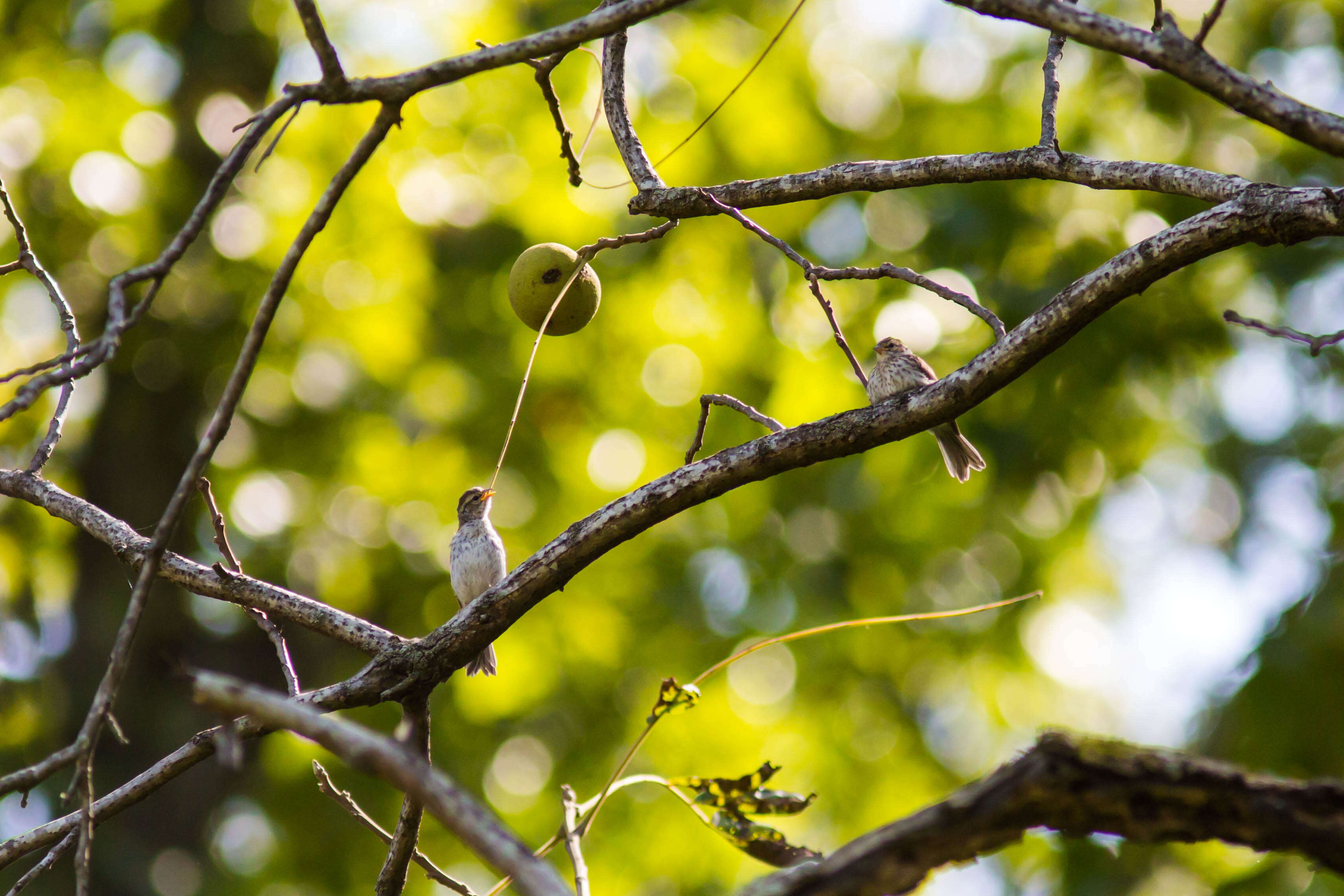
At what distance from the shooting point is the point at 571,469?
33.5 feet

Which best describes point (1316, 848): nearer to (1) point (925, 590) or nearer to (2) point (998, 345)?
(2) point (998, 345)

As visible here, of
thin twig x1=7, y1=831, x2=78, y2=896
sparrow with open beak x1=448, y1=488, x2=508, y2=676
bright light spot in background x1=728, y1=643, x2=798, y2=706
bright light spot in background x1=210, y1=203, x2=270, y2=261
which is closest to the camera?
thin twig x1=7, y1=831, x2=78, y2=896

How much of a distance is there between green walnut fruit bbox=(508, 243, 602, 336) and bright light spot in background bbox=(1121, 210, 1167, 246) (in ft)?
21.9

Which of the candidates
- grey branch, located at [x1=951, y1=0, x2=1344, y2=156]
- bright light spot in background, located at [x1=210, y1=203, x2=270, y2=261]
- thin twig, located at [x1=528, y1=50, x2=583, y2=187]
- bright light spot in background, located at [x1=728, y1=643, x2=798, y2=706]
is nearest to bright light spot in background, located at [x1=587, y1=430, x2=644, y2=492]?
bright light spot in background, located at [x1=728, y1=643, x2=798, y2=706]

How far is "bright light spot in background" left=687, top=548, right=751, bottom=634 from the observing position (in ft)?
31.9

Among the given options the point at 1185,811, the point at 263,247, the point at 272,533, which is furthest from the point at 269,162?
the point at 1185,811

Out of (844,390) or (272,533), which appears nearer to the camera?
(844,390)

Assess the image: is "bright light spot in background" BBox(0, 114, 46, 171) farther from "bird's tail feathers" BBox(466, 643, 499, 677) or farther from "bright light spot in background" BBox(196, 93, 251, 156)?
"bird's tail feathers" BBox(466, 643, 499, 677)

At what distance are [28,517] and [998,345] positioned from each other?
10.4 metres

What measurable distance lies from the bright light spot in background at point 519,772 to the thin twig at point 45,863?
290 inches

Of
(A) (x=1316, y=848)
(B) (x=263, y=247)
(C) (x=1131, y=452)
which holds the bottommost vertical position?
(A) (x=1316, y=848)

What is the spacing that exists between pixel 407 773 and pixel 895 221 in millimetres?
8958

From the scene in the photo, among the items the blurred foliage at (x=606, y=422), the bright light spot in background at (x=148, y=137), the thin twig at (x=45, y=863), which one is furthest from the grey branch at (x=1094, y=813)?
the bright light spot in background at (x=148, y=137)

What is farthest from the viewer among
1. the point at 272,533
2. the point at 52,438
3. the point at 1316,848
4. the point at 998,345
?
the point at 272,533
